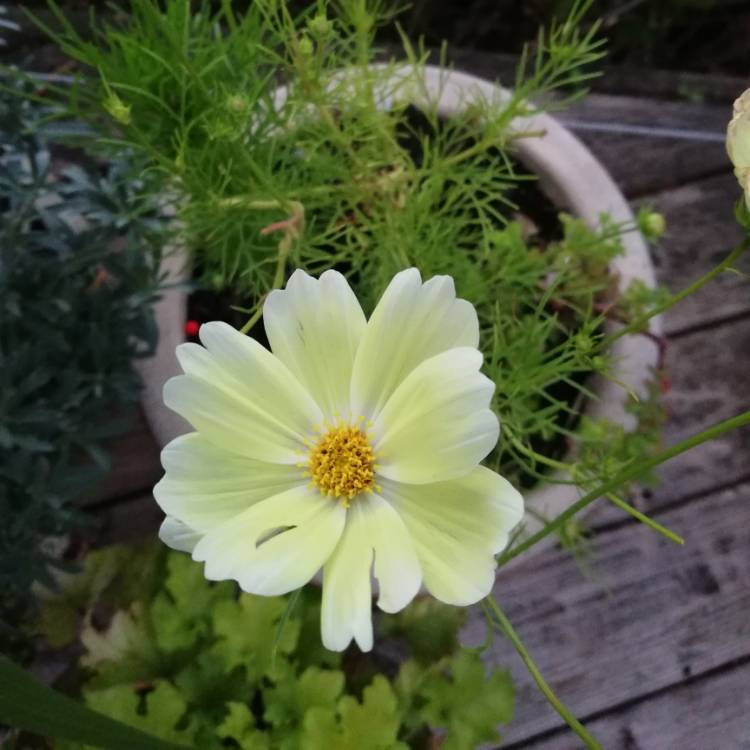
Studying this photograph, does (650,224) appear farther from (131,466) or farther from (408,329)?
(131,466)

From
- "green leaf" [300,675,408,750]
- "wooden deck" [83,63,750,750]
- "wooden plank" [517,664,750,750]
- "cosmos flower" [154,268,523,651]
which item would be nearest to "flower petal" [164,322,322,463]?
"cosmos flower" [154,268,523,651]

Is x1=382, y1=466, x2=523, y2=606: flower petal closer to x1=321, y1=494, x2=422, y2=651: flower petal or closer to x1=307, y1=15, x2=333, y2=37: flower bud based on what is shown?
x1=321, y1=494, x2=422, y2=651: flower petal

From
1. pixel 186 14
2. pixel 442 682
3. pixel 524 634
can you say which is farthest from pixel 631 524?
pixel 186 14

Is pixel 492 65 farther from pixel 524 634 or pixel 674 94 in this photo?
pixel 524 634

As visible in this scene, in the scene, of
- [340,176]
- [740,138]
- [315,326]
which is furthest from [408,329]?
[340,176]

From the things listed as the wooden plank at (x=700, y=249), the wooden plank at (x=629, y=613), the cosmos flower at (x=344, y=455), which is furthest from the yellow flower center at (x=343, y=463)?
the wooden plank at (x=700, y=249)
